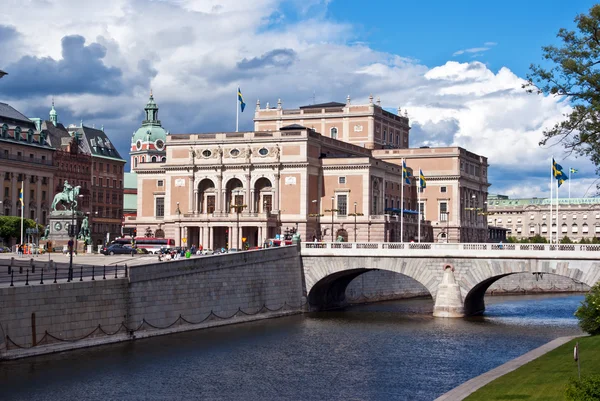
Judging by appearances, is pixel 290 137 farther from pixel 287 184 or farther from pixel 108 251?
pixel 108 251

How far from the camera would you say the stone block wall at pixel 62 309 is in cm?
5078

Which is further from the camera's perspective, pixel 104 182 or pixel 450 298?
pixel 104 182

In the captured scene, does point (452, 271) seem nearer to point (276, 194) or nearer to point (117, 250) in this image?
point (117, 250)

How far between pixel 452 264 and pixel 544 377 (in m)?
39.9

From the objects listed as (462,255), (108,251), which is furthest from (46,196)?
(462,255)

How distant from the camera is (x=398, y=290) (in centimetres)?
10288

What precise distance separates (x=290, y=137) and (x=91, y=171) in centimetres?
5706

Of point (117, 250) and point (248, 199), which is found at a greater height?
point (248, 199)

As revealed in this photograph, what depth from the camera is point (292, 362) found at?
53.4 m

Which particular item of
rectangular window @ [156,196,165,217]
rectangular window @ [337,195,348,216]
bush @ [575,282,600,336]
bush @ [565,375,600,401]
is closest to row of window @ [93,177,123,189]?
rectangular window @ [156,196,165,217]

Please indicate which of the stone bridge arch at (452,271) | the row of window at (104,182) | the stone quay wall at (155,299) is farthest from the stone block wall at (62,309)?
the row of window at (104,182)

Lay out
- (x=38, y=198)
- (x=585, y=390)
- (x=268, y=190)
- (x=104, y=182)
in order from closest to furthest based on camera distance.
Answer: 1. (x=585, y=390)
2. (x=268, y=190)
3. (x=38, y=198)
4. (x=104, y=182)

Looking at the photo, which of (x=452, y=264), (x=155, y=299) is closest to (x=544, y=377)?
(x=155, y=299)

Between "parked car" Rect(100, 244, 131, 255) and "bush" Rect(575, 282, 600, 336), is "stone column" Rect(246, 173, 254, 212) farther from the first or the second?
"bush" Rect(575, 282, 600, 336)
